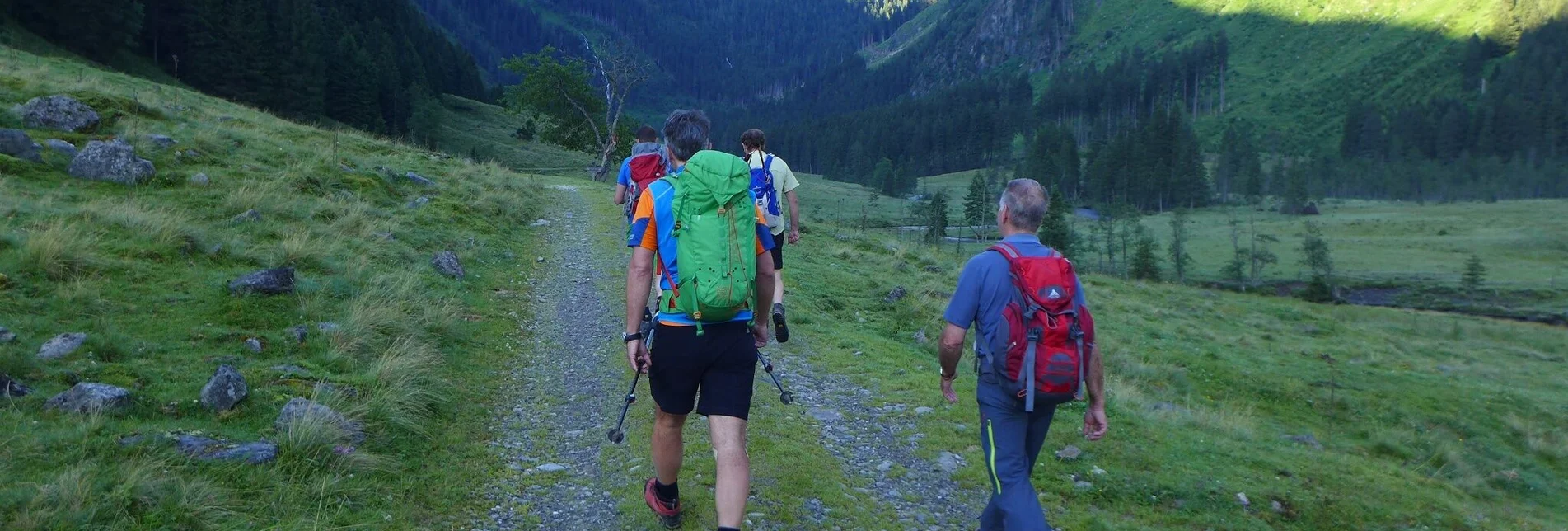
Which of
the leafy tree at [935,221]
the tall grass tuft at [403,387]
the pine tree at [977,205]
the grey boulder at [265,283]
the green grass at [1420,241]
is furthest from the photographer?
the pine tree at [977,205]

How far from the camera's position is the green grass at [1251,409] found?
22.2 ft

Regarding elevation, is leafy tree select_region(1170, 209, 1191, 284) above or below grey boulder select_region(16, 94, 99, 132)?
below

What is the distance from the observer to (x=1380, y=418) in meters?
18.0

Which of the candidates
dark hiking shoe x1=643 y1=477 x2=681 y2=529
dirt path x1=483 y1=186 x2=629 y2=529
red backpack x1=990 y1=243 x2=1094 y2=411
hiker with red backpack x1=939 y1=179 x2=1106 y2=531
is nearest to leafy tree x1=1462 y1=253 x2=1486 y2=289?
dirt path x1=483 y1=186 x2=629 y2=529

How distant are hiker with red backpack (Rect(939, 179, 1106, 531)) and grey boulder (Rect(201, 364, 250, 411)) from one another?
16.0ft

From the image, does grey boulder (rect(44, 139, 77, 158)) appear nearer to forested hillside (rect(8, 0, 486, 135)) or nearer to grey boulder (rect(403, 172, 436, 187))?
grey boulder (rect(403, 172, 436, 187))

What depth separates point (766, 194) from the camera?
28.7 ft

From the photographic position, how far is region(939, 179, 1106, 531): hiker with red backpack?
389 cm

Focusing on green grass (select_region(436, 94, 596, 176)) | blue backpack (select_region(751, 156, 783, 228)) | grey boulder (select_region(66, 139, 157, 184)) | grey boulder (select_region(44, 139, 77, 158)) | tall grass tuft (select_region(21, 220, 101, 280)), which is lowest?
tall grass tuft (select_region(21, 220, 101, 280))

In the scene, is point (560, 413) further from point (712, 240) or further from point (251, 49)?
point (251, 49)

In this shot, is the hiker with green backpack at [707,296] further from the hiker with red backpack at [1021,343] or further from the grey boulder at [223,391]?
the grey boulder at [223,391]

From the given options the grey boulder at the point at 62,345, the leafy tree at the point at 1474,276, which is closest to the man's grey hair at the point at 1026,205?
the grey boulder at the point at 62,345

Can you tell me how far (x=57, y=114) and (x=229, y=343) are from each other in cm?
1088

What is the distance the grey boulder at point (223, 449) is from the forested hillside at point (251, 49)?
152 feet
